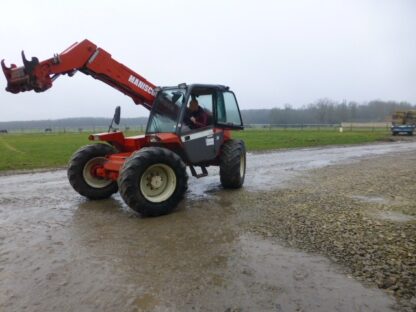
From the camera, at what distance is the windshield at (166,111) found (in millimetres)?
8156

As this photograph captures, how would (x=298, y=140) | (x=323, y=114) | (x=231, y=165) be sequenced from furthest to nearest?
1. (x=323, y=114)
2. (x=298, y=140)
3. (x=231, y=165)

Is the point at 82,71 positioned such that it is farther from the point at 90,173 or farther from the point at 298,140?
the point at 298,140

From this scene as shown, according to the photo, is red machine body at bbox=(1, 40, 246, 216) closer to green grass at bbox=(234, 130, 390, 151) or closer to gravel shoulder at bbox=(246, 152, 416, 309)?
gravel shoulder at bbox=(246, 152, 416, 309)

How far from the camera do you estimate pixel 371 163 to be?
13648mm

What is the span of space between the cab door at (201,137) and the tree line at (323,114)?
63.8 metres

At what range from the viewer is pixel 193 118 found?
8.43 meters

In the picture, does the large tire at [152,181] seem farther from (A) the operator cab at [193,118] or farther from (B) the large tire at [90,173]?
(B) the large tire at [90,173]

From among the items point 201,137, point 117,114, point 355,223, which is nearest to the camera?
point 355,223

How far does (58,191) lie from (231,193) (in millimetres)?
4014

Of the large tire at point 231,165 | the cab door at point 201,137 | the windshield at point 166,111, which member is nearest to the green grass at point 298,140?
the large tire at point 231,165

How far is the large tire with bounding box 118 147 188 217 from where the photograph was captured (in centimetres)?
644

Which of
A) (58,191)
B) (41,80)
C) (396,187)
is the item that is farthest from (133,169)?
(396,187)

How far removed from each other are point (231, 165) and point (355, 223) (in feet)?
11.4

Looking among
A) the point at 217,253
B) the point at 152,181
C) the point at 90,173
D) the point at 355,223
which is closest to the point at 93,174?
the point at 90,173
